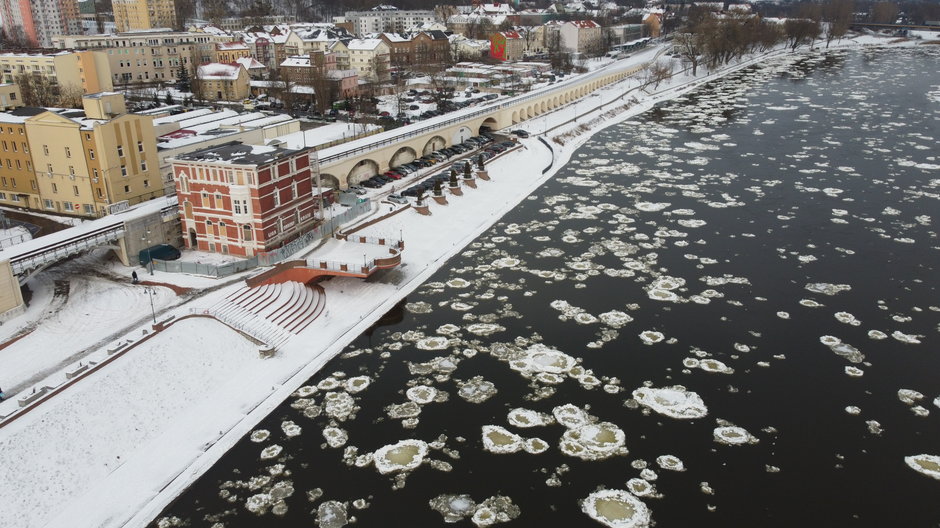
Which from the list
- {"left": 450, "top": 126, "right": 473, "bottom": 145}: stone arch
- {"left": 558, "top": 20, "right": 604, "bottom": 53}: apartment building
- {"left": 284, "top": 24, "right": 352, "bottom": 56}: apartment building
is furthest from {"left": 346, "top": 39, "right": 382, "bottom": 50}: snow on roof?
{"left": 558, "top": 20, "right": 604, "bottom": 53}: apartment building

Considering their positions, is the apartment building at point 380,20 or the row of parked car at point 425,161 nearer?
the row of parked car at point 425,161

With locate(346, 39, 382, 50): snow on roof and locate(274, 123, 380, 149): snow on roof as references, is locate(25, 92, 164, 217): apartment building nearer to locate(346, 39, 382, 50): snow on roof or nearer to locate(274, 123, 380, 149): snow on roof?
locate(274, 123, 380, 149): snow on roof

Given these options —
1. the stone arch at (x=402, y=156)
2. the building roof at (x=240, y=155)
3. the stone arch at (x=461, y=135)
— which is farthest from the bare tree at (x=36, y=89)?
the stone arch at (x=461, y=135)

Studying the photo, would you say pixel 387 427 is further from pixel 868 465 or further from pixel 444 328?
pixel 868 465

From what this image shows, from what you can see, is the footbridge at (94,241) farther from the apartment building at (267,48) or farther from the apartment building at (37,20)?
the apartment building at (37,20)

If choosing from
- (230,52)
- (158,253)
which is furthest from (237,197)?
(230,52)
